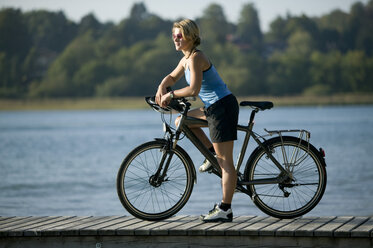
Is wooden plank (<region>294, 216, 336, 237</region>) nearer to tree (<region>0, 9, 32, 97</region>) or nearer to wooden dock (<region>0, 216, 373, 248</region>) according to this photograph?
wooden dock (<region>0, 216, 373, 248</region>)

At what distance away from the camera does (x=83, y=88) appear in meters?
101

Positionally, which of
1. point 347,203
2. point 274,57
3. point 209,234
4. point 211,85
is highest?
point 274,57

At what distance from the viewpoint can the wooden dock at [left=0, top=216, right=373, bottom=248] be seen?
466 centimetres

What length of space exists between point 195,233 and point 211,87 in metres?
1.10

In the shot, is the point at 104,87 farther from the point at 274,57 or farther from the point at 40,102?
the point at 274,57

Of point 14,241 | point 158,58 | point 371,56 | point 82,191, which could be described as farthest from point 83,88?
point 14,241

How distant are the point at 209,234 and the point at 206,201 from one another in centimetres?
679

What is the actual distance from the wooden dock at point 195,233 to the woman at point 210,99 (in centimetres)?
31

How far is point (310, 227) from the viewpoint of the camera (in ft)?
15.7

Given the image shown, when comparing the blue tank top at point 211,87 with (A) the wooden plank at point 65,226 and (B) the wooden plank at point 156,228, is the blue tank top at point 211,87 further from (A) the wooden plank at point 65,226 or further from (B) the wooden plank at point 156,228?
(A) the wooden plank at point 65,226

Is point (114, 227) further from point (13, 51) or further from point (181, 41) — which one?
point (13, 51)

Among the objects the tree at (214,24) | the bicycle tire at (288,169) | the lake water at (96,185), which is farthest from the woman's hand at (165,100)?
the tree at (214,24)

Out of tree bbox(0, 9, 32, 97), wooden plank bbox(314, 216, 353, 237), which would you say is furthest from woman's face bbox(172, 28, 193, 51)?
tree bbox(0, 9, 32, 97)

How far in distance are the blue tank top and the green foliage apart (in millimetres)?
88510
